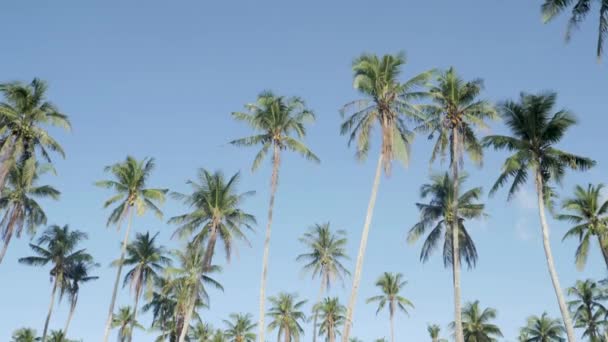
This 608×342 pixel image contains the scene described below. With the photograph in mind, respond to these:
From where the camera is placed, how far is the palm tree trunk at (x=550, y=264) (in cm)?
2430

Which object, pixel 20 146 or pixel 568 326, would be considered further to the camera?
pixel 20 146

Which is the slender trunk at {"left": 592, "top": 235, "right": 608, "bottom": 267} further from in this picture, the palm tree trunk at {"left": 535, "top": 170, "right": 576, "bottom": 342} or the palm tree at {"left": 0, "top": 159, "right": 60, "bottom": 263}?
the palm tree at {"left": 0, "top": 159, "right": 60, "bottom": 263}

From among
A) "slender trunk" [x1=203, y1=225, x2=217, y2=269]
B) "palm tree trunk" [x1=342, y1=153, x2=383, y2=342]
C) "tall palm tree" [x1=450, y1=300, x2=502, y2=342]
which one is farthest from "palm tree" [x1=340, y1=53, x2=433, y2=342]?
"tall palm tree" [x1=450, y1=300, x2=502, y2=342]

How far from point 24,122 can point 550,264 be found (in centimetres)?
3234

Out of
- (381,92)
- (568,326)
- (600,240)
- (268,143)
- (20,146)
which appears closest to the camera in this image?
(568,326)

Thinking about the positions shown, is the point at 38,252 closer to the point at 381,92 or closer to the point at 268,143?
the point at 268,143

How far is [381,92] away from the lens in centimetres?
2888

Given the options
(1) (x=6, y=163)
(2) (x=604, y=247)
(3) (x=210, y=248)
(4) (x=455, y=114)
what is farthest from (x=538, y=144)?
(1) (x=6, y=163)

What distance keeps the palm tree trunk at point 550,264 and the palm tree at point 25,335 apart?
2387 inches

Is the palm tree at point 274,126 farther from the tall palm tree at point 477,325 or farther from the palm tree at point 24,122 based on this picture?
the tall palm tree at point 477,325

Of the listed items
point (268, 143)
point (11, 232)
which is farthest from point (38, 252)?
point (268, 143)

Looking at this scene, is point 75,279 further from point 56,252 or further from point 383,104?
point 383,104

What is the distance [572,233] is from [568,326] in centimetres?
1787

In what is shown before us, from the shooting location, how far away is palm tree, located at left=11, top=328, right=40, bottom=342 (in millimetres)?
61969
